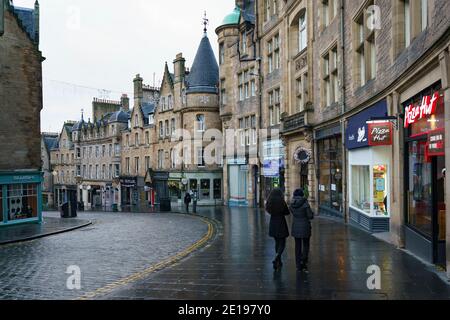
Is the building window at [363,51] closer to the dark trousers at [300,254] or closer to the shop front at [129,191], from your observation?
the dark trousers at [300,254]

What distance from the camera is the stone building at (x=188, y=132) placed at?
39656 millimetres

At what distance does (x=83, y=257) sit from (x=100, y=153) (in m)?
48.2

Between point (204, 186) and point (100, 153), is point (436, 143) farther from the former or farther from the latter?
point (100, 153)

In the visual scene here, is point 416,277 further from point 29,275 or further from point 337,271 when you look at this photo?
point 29,275

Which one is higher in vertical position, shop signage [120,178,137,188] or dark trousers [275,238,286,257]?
shop signage [120,178,137,188]

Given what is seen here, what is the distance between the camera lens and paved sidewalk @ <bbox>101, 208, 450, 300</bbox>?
7504mm

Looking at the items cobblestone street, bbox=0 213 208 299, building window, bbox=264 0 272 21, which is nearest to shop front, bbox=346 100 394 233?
cobblestone street, bbox=0 213 208 299

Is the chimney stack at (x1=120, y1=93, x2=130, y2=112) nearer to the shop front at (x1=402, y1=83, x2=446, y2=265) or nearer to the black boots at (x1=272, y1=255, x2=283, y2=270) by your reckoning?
the shop front at (x1=402, y1=83, x2=446, y2=265)

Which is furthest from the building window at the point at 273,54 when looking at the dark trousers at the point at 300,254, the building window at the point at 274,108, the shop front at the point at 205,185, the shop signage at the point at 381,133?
the dark trousers at the point at 300,254

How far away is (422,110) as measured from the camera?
9453mm

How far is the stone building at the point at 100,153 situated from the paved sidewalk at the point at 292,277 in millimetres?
42049

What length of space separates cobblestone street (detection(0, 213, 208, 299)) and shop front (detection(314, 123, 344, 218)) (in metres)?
5.86

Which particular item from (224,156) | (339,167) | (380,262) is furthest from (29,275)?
(224,156)
